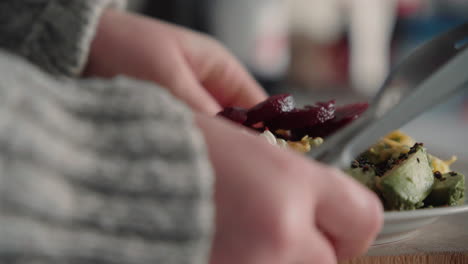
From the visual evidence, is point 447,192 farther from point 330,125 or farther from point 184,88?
point 184,88

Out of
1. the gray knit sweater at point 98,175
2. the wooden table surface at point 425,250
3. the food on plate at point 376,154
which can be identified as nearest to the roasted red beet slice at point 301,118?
the food on plate at point 376,154

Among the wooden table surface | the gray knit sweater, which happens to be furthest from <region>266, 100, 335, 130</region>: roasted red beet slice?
the gray knit sweater

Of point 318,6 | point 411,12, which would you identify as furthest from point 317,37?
point 411,12

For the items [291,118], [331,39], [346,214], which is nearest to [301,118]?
[291,118]

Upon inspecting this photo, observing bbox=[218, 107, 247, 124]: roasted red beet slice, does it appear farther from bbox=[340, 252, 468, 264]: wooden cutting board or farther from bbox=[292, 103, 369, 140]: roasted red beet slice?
bbox=[340, 252, 468, 264]: wooden cutting board

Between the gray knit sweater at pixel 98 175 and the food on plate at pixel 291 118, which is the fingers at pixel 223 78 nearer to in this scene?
the food on plate at pixel 291 118

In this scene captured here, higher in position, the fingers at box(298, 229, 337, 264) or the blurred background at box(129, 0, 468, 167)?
the blurred background at box(129, 0, 468, 167)
